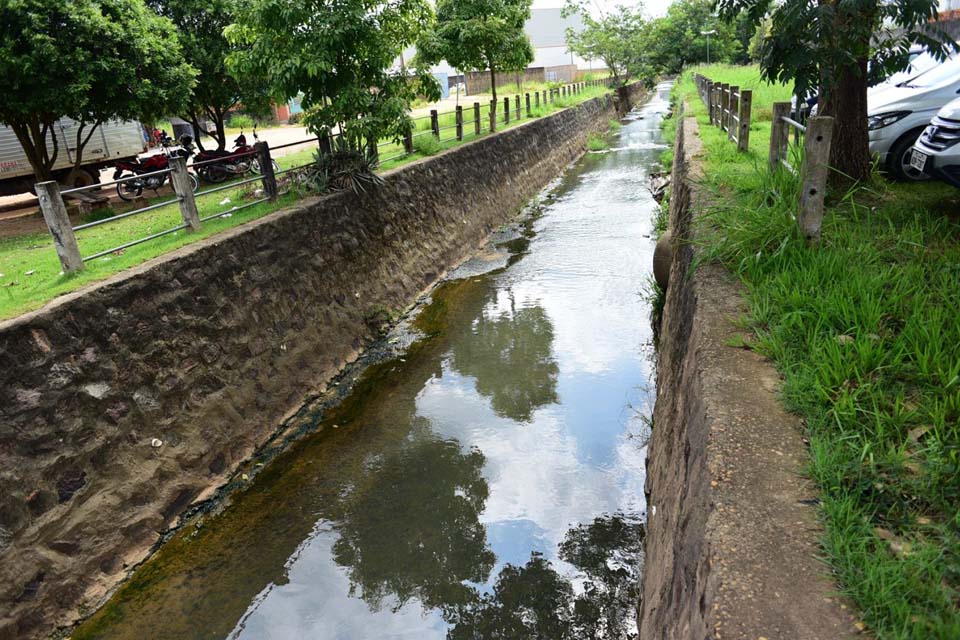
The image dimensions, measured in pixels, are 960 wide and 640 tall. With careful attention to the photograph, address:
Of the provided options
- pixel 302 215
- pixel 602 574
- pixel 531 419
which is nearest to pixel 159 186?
pixel 302 215

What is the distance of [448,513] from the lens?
5.23 metres

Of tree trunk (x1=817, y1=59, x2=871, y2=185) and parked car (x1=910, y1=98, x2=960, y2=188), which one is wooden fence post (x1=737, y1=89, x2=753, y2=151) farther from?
parked car (x1=910, y1=98, x2=960, y2=188)

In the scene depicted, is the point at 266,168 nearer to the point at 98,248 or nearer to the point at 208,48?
the point at 98,248

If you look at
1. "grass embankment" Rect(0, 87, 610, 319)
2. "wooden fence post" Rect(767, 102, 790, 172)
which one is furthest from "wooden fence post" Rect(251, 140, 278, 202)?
"wooden fence post" Rect(767, 102, 790, 172)

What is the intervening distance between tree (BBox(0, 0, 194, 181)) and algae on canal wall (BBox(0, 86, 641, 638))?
151 inches

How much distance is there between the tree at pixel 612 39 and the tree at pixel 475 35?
27.1m

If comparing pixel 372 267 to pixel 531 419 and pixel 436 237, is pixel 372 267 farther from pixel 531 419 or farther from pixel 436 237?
pixel 531 419

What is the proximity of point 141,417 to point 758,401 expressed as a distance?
458 cm

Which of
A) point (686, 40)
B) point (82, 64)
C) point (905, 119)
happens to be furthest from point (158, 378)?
point (686, 40)

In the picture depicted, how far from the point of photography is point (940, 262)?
4.19 m

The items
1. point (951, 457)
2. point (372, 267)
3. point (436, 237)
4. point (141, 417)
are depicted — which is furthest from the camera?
point (436, 237)

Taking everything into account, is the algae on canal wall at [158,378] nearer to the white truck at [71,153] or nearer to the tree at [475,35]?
the white truck at [71,153]

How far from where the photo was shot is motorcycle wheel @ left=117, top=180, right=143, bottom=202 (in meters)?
11.9

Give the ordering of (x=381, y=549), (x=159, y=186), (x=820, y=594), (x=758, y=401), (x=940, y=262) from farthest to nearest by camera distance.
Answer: (x=159, y=186)
(x=381, y=549)
(x=940, y=262)
(x=758, y=401)
(x=820, y=594)
